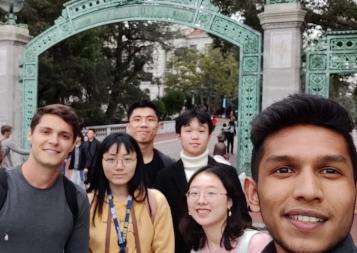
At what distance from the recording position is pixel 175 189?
3051 millimetres

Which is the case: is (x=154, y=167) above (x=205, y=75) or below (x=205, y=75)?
below

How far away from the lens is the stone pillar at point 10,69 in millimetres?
8772

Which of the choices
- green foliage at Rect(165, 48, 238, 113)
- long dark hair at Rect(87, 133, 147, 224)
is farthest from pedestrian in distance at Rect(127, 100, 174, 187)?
green foliage at Rect(165, 48, 238, 113)

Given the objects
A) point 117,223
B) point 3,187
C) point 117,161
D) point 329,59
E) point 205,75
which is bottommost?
point 117,223

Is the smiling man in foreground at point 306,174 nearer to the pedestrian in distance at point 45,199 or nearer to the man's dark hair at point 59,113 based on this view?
the pedestrian in distance at point 45,199

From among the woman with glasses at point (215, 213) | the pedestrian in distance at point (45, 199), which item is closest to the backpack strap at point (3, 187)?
the pedestrian in distance at point (45, 199)

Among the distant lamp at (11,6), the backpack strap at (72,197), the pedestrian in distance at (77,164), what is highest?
the distant lamp at (11,6)

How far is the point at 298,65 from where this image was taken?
6883 mm

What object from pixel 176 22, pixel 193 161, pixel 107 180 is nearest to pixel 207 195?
pixel 107 180

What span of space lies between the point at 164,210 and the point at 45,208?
0.71 meters

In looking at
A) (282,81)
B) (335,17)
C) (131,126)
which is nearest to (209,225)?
(131,126)

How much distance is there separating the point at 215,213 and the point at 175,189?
701mm

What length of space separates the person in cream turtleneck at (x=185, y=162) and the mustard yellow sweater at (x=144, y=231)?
0.35 m

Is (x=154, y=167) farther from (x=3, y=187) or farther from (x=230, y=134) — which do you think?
(x=230, y=134)
